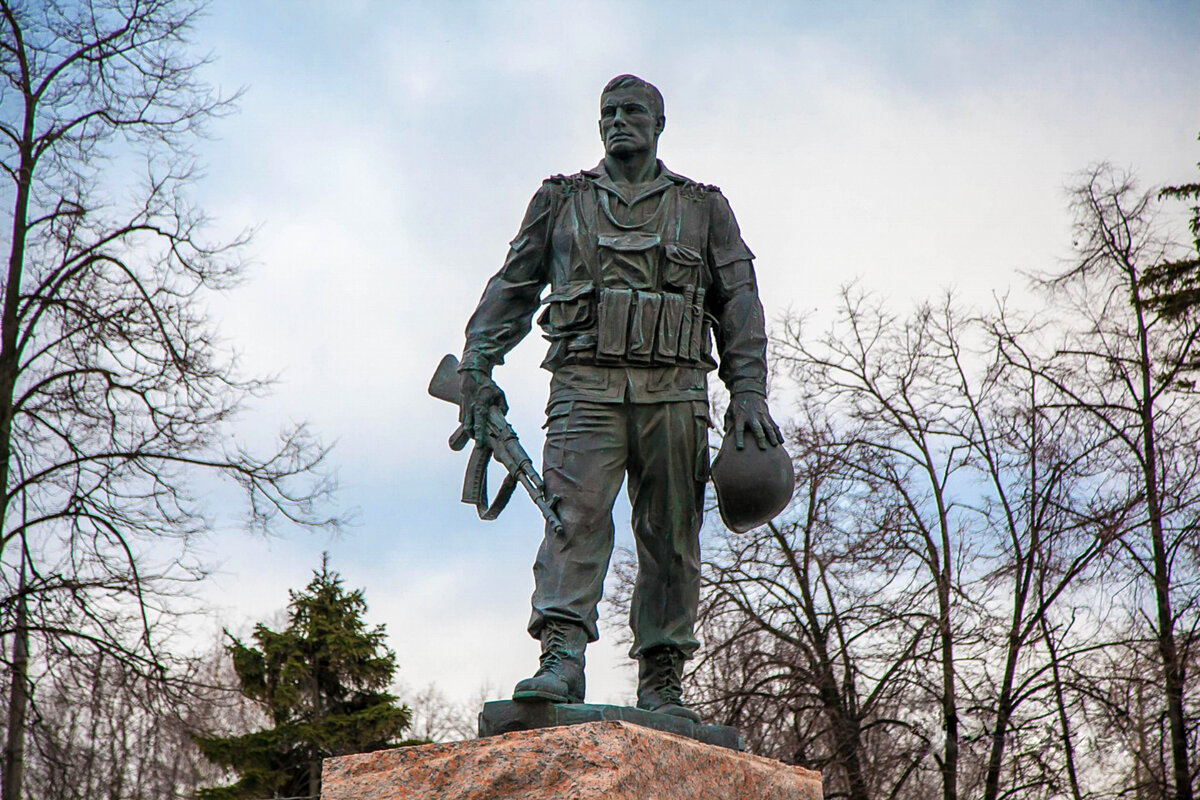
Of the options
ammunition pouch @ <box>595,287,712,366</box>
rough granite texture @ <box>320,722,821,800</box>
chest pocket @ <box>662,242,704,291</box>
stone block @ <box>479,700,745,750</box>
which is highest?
chest pocket @ <box>662,242,704,291</box>

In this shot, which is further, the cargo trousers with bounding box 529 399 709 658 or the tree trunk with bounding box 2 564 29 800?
the tree trunk with bounding box 2 564 29 800

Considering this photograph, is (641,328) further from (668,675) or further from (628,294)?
(668,675)

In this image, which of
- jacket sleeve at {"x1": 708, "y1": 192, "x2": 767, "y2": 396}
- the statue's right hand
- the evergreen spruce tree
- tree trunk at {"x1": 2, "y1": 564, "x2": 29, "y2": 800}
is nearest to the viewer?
the statue's right hand

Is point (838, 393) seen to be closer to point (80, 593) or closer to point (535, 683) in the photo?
point (80, 593)

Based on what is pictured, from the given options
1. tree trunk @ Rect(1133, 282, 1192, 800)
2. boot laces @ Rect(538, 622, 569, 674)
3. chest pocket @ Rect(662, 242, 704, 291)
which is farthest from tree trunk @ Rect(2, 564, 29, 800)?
tree trunk @ Rect(1133, 282, 1192, 800)

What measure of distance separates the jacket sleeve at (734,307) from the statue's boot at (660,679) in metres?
1.02

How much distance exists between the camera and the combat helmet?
224 inches

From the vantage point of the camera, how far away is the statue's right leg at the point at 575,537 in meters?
5.39

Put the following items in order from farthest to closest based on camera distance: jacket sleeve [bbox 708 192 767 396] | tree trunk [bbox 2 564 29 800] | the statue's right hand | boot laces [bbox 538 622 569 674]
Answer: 1. tree trunk [bbox 2 564 29 800]
2. jacket sleeve [bbox 708 192 767 396]
3. the statue's right hand
4. boot laces [bbox 538 622 569 674]

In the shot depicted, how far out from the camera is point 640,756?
4.89 meters

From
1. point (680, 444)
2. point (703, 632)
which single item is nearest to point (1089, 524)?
point (703, 632)

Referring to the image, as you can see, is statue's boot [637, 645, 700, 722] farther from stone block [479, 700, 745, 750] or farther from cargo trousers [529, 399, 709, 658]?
stone block [479, 700, 745, 750]

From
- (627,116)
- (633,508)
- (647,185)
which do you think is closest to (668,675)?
(633,508)

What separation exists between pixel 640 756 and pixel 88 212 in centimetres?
→ 1140
